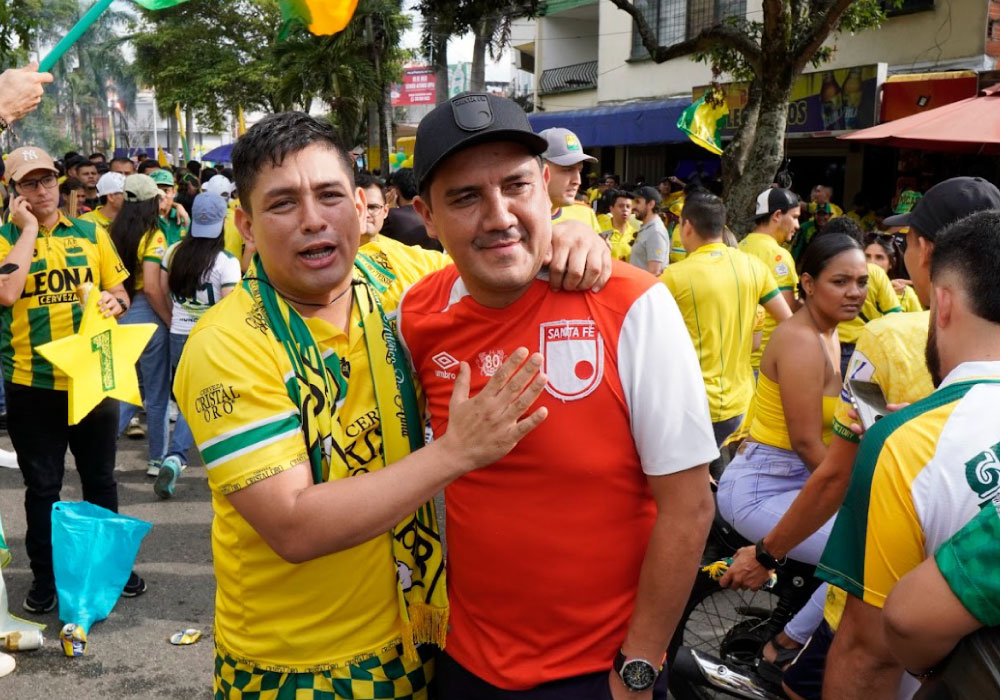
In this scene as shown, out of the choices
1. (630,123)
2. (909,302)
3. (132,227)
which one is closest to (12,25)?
(132,227)

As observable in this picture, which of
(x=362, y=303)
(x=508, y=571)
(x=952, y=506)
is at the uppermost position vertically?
(x=362, y=303)

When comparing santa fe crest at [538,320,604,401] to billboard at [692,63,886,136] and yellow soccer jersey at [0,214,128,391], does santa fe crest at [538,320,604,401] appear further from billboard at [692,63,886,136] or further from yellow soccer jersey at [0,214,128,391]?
billboard at [692,63,886,136]

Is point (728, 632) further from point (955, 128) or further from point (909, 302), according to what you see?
point (955, 128)

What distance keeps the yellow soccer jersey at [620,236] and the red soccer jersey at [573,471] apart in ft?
22.1

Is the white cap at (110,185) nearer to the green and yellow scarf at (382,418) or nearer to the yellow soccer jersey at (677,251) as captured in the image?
the yellow soccer jersey at (677,251)

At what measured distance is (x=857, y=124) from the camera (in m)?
13.9

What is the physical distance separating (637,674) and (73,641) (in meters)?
3.20

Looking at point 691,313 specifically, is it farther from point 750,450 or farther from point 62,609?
point 62,609

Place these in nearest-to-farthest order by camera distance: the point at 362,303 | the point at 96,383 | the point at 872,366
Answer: the point at 362,303, the point at 872,366, the point at 96,383

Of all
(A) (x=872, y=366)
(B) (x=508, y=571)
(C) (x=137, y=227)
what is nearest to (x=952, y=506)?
(B) (x=508, y=571)

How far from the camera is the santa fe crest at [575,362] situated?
1.84m

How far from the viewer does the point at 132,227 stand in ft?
20.5

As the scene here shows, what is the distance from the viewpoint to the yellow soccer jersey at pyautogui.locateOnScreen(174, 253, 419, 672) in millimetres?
1851

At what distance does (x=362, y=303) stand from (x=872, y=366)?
1520 millimetres
